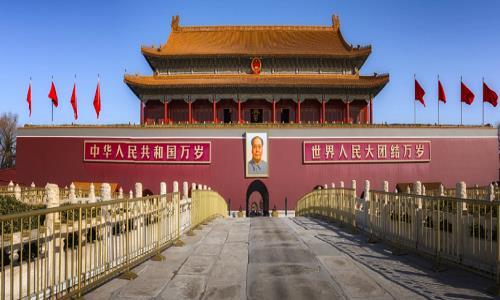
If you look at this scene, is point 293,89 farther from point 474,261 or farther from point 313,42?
point 474,261

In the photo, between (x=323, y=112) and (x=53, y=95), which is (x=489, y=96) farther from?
(x=53, y=95)

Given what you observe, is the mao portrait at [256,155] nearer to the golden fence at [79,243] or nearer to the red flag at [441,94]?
the red flag at [441,94]

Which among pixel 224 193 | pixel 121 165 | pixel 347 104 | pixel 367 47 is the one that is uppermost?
pixel 367 47

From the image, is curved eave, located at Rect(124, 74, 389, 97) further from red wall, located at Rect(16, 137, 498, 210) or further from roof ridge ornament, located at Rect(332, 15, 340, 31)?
roof ridge ornament, located at Rect(332, 15, 340, 31)

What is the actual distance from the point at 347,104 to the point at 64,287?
35890mm

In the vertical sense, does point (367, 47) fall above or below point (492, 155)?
above

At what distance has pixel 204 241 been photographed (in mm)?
12602

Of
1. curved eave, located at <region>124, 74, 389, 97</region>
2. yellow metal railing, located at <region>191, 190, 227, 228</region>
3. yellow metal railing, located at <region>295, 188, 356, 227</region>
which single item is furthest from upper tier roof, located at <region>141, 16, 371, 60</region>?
yellow metal railing, located at <region>191, 190, 227, 228</region>

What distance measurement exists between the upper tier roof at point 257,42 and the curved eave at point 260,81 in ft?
6.42

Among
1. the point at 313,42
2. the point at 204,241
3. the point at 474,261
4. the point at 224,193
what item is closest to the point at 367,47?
the point at 313,42

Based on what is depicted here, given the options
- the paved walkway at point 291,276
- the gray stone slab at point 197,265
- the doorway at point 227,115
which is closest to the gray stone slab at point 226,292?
the paved walkway at point 291,276

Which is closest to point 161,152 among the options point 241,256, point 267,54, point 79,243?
point 267,54

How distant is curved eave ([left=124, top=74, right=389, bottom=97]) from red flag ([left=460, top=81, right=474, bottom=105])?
5754 mm

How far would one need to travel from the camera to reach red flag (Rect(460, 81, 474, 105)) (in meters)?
36.4
